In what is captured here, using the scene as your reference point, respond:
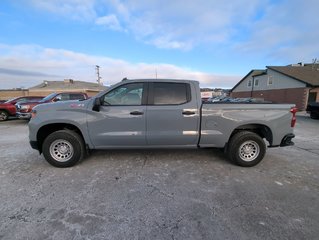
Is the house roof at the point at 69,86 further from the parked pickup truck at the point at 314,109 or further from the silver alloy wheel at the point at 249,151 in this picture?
the silver alloy wheel at the point at 249,151

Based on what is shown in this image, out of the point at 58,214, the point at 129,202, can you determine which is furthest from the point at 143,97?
the point at 58,214

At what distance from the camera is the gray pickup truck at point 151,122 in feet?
13.3

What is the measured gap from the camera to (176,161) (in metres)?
4.57

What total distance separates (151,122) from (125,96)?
77cm

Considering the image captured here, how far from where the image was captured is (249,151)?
4348 mm

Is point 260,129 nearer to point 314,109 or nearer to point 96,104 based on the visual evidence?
point 96,104

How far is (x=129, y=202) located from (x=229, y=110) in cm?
265

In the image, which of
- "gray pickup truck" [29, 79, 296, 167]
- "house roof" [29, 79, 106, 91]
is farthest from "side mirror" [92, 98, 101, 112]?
"house roof" [29, 79, 106, 91]

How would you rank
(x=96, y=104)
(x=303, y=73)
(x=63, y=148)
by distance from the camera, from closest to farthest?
(x=96, y=104), (x=63, y=148), (x=303, y=73)

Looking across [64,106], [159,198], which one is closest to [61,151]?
[64,106]

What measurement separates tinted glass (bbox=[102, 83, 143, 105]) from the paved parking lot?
1366 mm

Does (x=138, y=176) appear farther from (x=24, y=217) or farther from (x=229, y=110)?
(x=229, y=110)

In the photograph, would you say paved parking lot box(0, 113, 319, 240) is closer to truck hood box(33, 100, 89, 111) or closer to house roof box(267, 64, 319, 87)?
truck hood box(33, 100, 89, 111)

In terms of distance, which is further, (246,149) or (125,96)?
(246,149)
